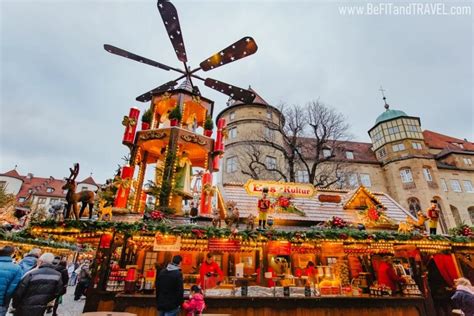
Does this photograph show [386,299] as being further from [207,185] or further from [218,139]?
[218,139]

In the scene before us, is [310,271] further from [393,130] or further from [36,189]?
[36,189]

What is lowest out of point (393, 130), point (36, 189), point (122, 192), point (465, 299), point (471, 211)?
point (465, 299)

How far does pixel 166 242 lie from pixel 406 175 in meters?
32.8

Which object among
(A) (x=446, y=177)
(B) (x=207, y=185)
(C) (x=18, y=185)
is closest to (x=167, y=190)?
(B) (x=207, y=185)

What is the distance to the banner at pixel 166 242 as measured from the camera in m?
7.38

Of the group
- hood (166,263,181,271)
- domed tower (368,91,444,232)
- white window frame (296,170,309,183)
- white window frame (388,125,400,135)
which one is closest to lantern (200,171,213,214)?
hood (166,263,181,271)

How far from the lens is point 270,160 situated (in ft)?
82.4

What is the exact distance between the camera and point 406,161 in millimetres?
29688

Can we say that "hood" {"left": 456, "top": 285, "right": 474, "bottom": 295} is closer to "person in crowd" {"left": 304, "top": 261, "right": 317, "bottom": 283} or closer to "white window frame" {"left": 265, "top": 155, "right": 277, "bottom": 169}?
"person in crowd" {"left": 304, "top": 261, "right": 317, "bottom": 283}

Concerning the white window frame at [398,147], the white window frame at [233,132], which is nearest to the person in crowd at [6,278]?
the white window frame at [233,132]

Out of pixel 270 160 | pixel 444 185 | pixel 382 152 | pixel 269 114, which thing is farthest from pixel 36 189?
pixel 444 185

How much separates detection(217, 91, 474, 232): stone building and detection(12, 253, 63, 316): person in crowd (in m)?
20.1

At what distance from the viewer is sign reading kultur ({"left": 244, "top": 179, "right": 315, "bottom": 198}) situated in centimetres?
1193

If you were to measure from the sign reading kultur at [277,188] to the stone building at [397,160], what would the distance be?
36.5 feet
